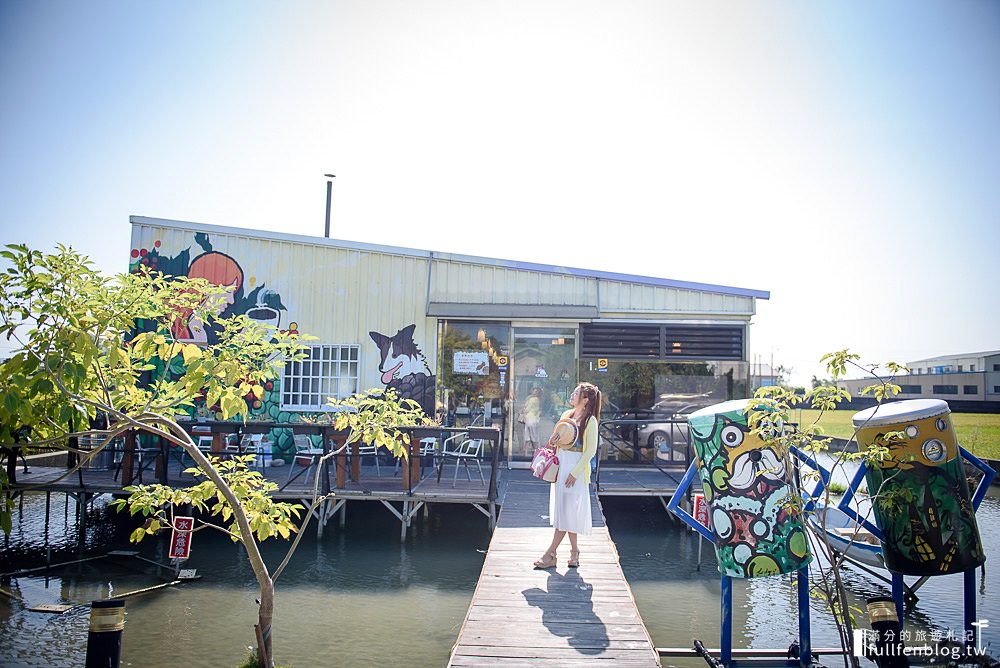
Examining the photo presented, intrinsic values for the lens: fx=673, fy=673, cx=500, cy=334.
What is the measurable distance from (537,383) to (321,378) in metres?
3.75

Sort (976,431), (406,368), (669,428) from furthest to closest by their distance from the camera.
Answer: (976,431) < (406,368) < (669,428)

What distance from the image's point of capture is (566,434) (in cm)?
607

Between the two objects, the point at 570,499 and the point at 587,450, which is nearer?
→ the point at 587,450

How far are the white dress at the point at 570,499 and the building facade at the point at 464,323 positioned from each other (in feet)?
17.2

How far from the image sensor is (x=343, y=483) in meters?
9.32

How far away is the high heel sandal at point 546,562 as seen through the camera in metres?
6.20

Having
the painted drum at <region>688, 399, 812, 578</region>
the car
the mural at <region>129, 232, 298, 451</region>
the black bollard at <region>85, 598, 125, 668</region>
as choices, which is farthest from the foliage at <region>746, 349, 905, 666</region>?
the mural at <region>129, 232, 298, 451</region>

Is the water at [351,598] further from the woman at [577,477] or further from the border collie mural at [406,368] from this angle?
the border collie mural at [406,368]

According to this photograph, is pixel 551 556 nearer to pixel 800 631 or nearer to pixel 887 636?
pixel 800 631

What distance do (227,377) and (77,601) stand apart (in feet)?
16.0

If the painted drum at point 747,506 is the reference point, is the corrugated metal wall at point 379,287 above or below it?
above

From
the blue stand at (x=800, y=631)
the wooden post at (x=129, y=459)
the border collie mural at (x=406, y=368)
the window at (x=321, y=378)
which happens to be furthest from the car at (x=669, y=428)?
the wooden post at (x=129, y=459)

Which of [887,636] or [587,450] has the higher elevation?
[587,450]

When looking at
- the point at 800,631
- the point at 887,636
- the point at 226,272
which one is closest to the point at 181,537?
the point at 800,631
